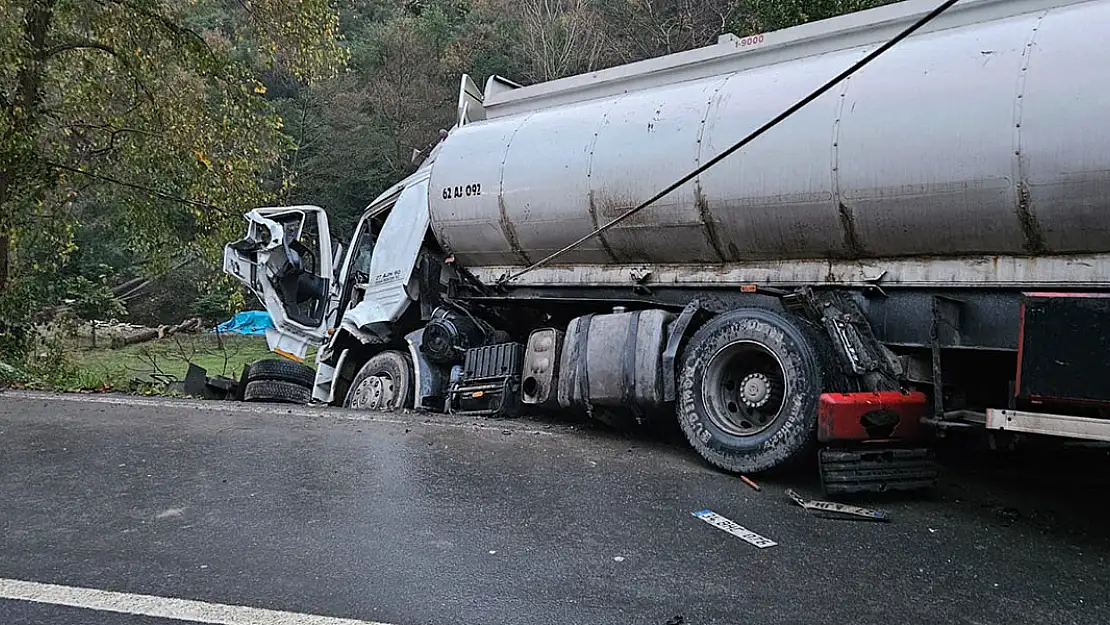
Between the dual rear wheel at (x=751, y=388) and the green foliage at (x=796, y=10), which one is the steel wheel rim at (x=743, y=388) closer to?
the dual rear wheel at (x=751, y=388)

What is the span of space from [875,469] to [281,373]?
736 centimetres

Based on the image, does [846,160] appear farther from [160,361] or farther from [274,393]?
[160,361]

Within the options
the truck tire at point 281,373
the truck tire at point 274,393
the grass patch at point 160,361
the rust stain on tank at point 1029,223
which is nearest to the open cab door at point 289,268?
the truck tire at point 281,373

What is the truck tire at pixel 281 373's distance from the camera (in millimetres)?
9992

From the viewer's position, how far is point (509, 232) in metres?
7.45

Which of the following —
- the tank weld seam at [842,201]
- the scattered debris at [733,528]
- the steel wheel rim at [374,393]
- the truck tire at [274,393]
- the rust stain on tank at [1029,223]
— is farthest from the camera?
the truck tire at [274,393]

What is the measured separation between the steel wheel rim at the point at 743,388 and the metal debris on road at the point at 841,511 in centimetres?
77

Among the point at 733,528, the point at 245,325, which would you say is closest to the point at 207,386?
→ the point at 733,528

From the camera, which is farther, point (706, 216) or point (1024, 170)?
point (706, 216)

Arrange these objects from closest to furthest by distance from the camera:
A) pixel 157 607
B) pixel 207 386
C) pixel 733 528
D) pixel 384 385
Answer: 1. pixel 157 607
2. pixel 733 528
3. pixel 384 385
4. pixel 207 386

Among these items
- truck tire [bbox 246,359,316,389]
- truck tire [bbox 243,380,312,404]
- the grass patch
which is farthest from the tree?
truck tire [bbox 243,380,312,404]

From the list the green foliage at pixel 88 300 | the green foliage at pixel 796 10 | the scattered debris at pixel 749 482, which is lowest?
the scattered debris at pixel 749 482

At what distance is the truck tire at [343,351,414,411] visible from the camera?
27.4 ft

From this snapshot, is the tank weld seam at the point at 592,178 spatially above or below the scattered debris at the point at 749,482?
above
